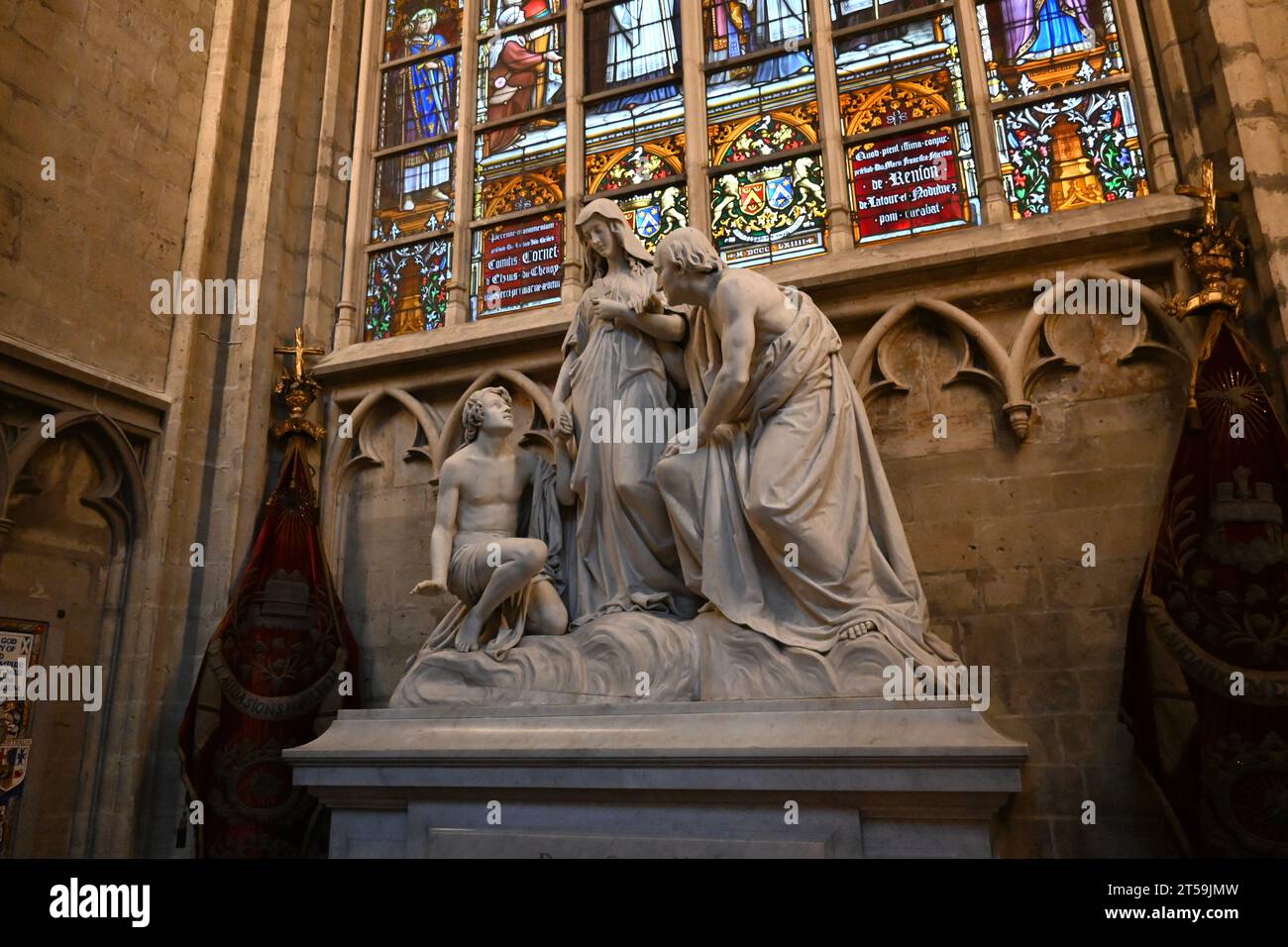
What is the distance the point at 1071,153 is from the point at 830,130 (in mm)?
1212

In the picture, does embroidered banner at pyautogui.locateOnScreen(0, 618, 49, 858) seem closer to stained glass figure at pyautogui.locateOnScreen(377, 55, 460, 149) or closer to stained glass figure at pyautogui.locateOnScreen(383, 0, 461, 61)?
stained glass figure at pyautogui.locateOnScreen(377, 55, 460, 149)

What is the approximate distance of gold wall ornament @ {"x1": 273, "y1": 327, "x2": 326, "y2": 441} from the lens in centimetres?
530

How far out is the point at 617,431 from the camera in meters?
3.81

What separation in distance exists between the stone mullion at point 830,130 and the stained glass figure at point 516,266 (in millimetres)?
1634

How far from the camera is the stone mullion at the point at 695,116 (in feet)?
16.7

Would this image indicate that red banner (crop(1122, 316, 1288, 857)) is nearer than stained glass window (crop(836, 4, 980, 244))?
Yes

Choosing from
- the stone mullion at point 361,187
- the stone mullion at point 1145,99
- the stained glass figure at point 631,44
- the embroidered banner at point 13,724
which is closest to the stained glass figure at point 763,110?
the stained glass figure at point 631,44

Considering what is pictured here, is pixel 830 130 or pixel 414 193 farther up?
pixel 414 193

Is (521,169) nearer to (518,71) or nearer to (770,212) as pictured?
(518,71)

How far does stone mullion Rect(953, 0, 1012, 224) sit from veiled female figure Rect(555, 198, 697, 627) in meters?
1.77

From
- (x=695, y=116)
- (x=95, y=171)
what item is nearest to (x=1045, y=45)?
(x=695, y=116)

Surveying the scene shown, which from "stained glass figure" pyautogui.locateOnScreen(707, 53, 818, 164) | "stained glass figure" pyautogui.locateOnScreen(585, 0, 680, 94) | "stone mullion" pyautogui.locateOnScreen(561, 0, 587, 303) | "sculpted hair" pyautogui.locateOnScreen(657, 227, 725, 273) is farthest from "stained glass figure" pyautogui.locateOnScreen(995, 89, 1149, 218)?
"stone mullion" pyautogui.locateOnScreen(561, 0, 587, 303)

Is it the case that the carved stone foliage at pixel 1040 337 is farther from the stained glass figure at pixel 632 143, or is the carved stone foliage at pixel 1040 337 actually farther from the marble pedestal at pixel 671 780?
the marble pedestal at pixel 671 780
